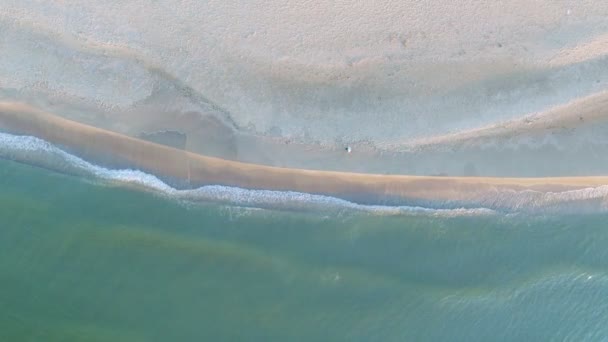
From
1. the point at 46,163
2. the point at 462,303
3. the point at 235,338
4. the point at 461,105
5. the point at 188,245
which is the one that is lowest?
the point at 235,338

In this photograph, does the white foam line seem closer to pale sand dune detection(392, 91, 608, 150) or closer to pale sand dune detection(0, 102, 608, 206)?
pale sand dune detection(0, 102, 608, 206)

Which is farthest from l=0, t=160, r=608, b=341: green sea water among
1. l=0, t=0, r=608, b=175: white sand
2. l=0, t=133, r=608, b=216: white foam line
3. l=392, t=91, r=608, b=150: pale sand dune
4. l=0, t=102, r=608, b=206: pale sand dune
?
l=392, t=91, r=608, b=150: pale sand dune

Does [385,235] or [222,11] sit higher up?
[222,11]

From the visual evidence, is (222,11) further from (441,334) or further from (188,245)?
(441,334)

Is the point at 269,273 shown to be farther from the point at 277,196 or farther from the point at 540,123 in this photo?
the point at 540,123

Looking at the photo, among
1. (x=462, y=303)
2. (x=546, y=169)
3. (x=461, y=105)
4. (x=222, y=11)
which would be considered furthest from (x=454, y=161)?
(x=222, y=11)

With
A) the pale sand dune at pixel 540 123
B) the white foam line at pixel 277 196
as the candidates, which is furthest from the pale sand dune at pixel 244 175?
the pale sand dune at pixel 540 123
